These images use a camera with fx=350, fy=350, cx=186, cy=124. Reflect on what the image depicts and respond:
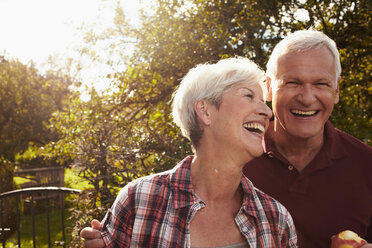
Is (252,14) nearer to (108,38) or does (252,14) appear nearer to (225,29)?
(225,29)

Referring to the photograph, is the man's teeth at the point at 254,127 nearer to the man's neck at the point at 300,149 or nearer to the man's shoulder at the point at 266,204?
the man's shoulder at the point at 266,204

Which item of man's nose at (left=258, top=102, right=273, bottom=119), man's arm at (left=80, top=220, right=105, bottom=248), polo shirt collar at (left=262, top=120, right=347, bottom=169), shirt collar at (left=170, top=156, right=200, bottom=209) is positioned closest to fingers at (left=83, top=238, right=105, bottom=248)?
man's arm at (left=80, top=220, right=105, bottom=248)

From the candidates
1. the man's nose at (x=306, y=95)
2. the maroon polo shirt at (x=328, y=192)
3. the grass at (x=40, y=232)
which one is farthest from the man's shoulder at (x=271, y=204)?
the grass at (x=40, y=232)

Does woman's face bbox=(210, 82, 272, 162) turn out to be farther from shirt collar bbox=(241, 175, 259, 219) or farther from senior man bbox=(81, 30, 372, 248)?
senior man bbox=(81, 30, 372, 248)

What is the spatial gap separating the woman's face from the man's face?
0.46 metres

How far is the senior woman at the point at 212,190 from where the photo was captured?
186 centimetres

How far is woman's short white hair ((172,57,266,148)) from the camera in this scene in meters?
1.99

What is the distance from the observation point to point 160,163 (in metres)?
4.22

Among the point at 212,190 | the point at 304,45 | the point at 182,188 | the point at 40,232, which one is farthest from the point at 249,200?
the point at 40,232

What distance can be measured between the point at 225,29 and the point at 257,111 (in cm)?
380

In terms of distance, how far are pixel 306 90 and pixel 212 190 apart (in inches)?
37.5

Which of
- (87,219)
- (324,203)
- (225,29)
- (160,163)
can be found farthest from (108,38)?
(324,203)

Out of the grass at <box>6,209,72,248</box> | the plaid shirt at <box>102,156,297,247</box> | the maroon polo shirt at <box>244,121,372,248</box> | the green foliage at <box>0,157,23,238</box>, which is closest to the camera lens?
the plaid shirt at <box>102,156,297,247</box>

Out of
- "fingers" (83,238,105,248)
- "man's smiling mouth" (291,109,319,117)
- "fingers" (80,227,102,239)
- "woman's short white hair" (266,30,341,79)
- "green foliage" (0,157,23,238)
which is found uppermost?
"woman's short white hair" (266,30,341,79)
